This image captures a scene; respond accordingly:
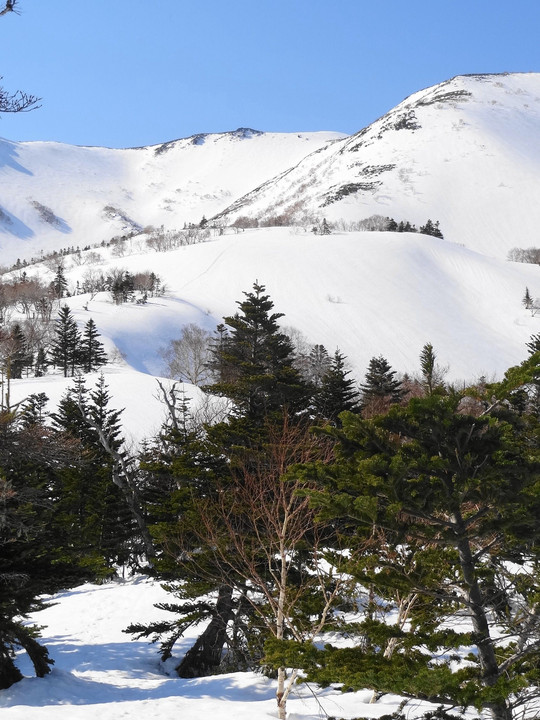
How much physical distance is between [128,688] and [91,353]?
185 ft

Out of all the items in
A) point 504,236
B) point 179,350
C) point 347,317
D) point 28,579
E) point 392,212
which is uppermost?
point 392,212

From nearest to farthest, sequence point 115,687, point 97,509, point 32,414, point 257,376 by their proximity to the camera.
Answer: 1. point 115,687
2. point 257,376
3. point 97,509
4. point 32,414

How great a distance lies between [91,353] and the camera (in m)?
66.2

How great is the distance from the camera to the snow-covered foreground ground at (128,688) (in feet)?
32.2

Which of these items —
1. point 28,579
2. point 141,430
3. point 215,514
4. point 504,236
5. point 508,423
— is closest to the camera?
point 508,423

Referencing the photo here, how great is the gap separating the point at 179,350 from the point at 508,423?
72045 millimetres

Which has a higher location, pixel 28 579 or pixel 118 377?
pixel 118 377

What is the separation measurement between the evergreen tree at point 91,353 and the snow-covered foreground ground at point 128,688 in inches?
1775

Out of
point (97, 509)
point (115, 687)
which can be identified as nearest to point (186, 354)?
point (97, 509)

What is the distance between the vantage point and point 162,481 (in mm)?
20734

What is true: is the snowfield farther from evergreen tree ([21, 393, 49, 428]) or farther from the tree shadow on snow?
evergreen tree ([21, 393, 49, 428])

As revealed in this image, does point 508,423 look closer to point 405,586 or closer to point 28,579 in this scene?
point 405,586

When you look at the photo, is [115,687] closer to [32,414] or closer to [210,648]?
[210,648]

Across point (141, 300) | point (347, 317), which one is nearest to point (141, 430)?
point (141, 300)
